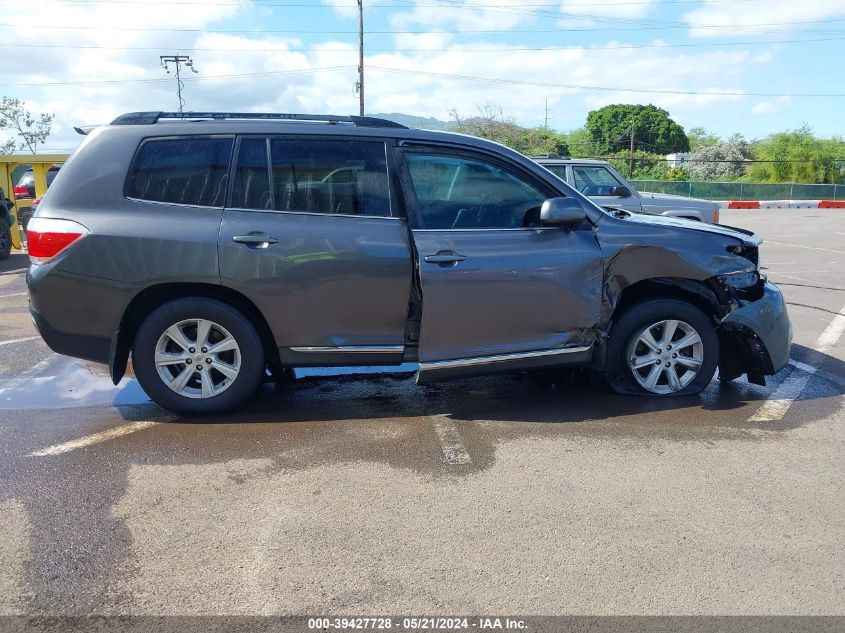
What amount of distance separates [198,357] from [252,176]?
1229 millimetres

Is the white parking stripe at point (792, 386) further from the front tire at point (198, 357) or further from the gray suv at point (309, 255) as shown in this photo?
the front tire at point (198, 357)

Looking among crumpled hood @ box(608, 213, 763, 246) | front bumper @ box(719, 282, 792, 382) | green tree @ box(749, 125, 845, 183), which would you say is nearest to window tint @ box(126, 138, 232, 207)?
crumpled hood @ box(608, 213, 763, 246)

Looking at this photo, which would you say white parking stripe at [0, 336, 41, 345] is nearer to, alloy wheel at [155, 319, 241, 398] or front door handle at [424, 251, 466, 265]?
alloy wheel at [155, 319, 241, 398]

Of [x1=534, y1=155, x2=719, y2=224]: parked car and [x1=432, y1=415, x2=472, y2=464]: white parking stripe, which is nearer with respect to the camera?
[x1=432, y1=415, x2=472, y2=464]: white parking stripe

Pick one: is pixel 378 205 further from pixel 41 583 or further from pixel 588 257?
pixel 41 583

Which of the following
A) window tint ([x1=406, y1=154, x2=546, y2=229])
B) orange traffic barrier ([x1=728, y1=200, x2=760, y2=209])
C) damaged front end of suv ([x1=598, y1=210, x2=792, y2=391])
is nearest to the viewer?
window tint ([x1=406, y1=154, x2=546, y2=229])

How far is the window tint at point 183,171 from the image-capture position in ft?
14.9

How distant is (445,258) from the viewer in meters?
4.50

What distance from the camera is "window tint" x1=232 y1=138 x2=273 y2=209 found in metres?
4.57

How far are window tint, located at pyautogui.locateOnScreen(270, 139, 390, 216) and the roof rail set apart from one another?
0.26 meters

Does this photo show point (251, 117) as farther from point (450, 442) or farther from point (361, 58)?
point (361, 58)

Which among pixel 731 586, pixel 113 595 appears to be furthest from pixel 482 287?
pixel 113 595

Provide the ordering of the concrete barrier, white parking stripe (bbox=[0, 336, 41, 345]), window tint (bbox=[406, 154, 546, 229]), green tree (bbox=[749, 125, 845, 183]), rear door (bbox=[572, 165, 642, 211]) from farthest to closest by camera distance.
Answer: green tree (bbox=[749, 125, 845, 183]) → the concrete barrier → rear door (bbox=[572, 165, 642, 211]) → white parking stripe (bbox=[0, 336, 41, 345]) → window tint (bbox=[406, 154, 546, 229])

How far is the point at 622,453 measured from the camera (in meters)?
4.21
